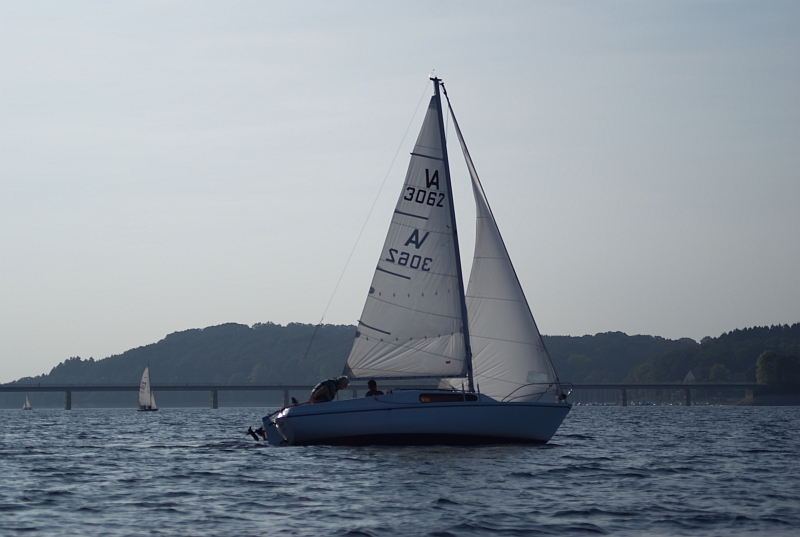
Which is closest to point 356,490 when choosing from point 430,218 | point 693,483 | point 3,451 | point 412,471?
point 412,471

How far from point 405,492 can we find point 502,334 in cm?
1150

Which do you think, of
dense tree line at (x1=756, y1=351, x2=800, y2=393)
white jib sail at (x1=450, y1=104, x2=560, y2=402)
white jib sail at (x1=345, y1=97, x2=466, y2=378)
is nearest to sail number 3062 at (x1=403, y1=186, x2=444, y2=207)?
white jib sail at (x1=345, y1=97, x2=466, y2=378)

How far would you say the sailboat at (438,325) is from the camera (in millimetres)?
31797

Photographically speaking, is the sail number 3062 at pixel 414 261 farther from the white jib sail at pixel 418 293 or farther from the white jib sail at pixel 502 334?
the white jib sail at pixel 502 334

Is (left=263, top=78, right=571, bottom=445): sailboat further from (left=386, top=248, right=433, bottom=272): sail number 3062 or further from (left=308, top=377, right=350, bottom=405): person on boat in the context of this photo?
(left=308, top=377, right=350, bottom=405): person on boat

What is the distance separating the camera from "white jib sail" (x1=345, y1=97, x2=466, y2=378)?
105ft

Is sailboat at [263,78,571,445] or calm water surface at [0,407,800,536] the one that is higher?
sailboat at [263,78,571,445]

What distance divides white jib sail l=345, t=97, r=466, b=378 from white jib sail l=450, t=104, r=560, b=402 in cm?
94

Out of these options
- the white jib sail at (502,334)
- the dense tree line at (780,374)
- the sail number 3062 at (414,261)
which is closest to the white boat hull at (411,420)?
the white jib sail at (502,334)

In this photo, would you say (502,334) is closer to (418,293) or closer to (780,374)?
(418,293)

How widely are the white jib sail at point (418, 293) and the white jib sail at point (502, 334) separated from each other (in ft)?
3.07

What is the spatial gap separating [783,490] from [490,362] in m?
11.6

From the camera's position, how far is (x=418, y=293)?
3203 centimetres

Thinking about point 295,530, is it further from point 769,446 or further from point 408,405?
point 769,446
